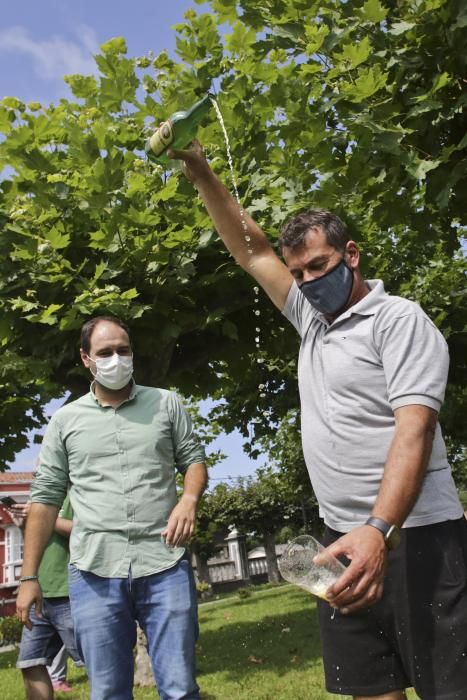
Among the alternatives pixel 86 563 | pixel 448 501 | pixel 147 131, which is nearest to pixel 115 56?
pixel 147 131

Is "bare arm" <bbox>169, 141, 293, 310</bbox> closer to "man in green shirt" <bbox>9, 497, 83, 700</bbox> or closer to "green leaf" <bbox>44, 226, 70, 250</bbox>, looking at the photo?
"man in green shirt" <bbox>9, 497, 83, 700</bbox>

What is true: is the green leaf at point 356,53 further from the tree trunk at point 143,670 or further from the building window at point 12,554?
the building window at point 12,554

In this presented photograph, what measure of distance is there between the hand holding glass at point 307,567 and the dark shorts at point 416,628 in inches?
12.7

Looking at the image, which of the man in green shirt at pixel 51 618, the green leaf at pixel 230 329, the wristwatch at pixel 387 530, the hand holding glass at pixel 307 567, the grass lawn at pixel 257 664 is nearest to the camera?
the wristwatch at pixel 387 530

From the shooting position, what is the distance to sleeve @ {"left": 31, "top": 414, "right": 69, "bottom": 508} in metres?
3.74

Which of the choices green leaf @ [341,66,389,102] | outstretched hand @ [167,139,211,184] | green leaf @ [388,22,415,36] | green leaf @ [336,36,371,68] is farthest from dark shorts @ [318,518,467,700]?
green leaf @ [388,22,415,36]

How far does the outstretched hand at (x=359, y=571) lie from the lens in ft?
5.92

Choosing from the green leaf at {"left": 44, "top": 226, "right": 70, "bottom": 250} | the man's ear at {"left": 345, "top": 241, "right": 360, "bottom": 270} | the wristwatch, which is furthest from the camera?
the green leaf at {"left": 44, "top": 226, "right": 70, "bottom": 250}

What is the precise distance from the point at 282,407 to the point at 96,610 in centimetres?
925

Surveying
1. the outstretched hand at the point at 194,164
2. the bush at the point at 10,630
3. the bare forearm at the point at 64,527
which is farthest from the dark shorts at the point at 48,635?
the bush at the point at 10,630

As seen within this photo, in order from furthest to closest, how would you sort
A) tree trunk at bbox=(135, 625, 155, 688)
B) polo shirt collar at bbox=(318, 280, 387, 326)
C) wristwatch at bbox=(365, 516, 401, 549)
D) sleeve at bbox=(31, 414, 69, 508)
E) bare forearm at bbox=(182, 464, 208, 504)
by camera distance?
tree trunk at bbox=(135, 625, 155, 688) → sleeve at bbox=(31, 414, 69, 508) → bare forearm at bbox=(182, 464, 208, 504) → polo shirt collar at bbox=(318, 280, 387, 326) → wristwatch at bbox=(365, 516, 401, 549)

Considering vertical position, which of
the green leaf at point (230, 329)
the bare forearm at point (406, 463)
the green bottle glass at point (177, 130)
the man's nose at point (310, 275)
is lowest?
the bare forearm at point (406, 463)

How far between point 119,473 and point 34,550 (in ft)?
2.15

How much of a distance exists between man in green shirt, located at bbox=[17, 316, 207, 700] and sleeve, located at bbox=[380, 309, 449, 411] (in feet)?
5.27
